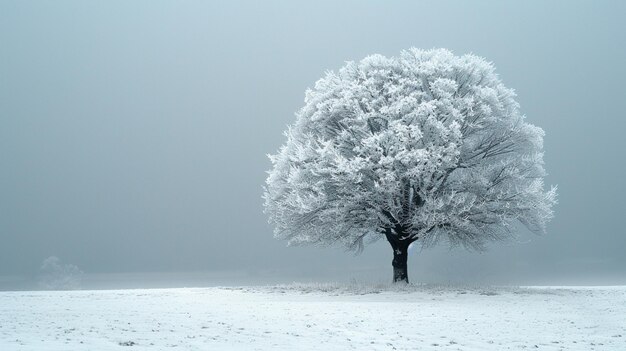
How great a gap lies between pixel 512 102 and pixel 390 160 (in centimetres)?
1034

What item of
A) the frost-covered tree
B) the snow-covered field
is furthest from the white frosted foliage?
the snow-covered field

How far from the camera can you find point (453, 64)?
35000 millimetres

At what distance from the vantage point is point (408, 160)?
1181 inches

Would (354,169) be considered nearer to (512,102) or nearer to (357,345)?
(512,102)

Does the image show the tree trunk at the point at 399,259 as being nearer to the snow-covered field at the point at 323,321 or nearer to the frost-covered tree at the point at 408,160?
the frost-covered tree at the point at 408,160

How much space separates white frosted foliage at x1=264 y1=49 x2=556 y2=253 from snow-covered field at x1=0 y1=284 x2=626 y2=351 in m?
4.17

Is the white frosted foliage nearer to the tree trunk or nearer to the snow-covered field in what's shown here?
the tree trunk

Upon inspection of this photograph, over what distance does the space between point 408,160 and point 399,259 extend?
7.92 meters

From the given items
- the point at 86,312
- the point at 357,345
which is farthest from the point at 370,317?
the point at 86,312

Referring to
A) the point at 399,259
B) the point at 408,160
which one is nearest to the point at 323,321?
the point at 408,160

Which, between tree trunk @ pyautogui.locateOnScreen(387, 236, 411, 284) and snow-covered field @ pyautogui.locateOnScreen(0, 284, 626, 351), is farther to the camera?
tree trunk @ pyautogui.locateOnScreen(387, 236, 411, 284)

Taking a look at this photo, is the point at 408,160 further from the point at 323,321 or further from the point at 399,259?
the point at 323,321

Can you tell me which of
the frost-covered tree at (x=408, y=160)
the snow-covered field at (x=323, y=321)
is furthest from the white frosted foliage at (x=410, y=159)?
the snow-covered field at (x=323, y=321)

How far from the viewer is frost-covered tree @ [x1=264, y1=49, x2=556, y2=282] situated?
31.3 m
